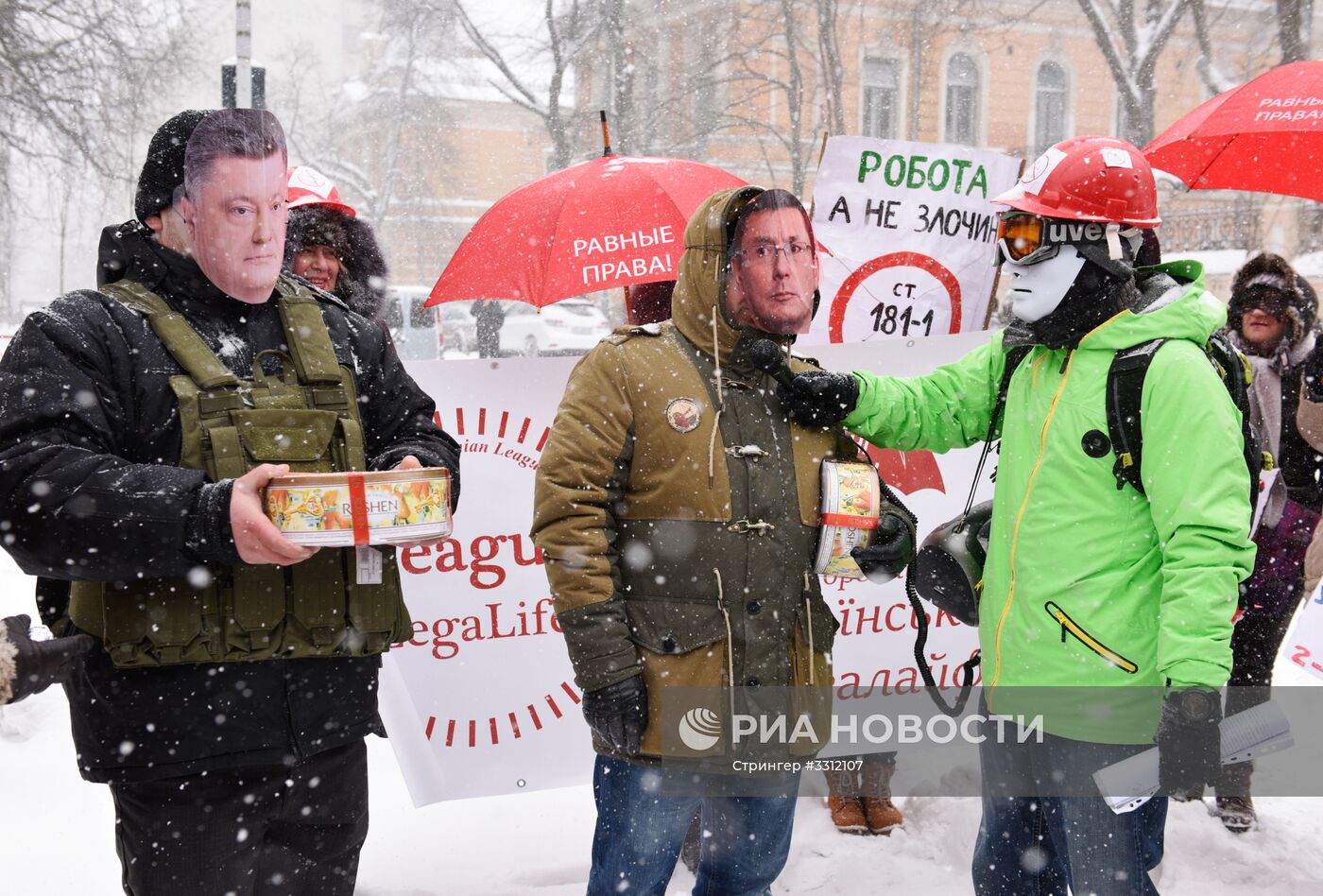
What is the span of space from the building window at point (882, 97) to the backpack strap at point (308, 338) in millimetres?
21931

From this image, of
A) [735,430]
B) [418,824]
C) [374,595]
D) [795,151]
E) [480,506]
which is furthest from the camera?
[795,151]

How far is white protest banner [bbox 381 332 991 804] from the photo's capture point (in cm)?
359

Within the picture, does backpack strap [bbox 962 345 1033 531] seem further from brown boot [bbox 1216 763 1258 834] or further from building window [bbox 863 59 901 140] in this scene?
building window [bbox 863 59 901 140]

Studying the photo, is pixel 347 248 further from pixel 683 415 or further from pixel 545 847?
pixel 545 847

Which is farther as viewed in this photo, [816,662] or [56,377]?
[816,662]

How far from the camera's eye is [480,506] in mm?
3615

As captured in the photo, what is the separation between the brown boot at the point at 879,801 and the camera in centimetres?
393

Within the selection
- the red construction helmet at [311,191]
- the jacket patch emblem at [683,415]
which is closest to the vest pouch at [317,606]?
the jacket patch emblem at [683,415]

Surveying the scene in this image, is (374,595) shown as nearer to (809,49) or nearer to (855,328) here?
(855,328)

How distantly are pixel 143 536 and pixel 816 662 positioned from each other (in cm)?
153

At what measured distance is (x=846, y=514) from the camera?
2.53 meters

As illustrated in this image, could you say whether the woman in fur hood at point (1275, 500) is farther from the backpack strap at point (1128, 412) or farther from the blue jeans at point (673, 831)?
the blue jeans at point (673, 831)

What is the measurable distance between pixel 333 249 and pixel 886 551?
2202 mm

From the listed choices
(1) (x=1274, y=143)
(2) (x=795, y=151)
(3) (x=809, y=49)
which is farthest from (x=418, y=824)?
(3) (x=809, y=49)
